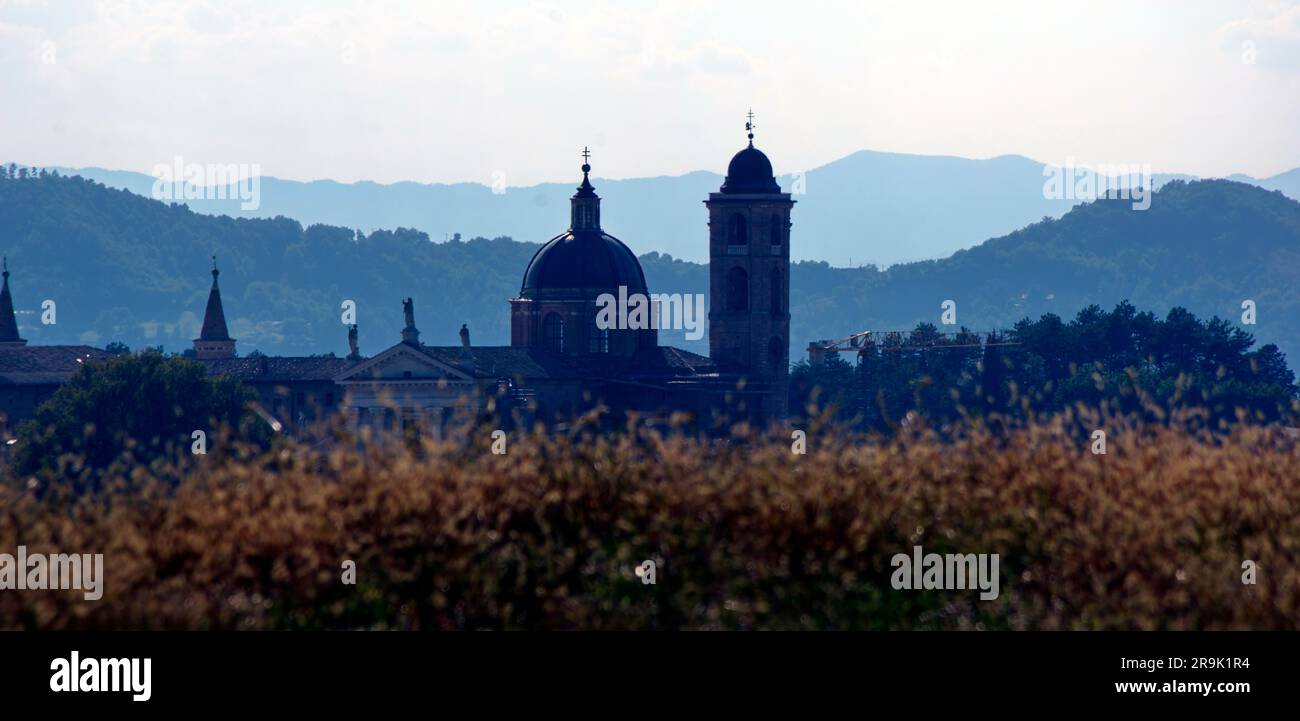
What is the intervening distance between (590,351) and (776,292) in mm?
11476

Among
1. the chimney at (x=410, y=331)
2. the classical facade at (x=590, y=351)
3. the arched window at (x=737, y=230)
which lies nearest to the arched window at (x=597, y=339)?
the classical facade at (x=590, y=351)

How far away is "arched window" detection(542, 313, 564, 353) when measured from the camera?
111938 mm

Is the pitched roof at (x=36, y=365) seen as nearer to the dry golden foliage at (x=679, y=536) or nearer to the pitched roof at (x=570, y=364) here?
the pitched roof at (x=570, y=364)

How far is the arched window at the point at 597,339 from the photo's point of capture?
367 feet

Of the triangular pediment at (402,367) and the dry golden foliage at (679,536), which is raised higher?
the triangular pediment at (402,367)

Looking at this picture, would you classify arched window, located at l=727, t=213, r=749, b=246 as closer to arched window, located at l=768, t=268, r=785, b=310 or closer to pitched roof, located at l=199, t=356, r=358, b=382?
arched window, located at l=768, t=268, r=785, b=310

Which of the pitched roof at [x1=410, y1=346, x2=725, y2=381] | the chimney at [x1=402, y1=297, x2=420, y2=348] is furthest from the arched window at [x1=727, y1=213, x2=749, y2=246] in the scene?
the chimney at [x1=402, y1=297, x2=420, y2=348]

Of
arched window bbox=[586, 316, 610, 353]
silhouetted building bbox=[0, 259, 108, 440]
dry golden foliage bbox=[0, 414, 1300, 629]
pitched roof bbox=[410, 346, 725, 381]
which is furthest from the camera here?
arched window bbox=[586, 316, 610, 353]

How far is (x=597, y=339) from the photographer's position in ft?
369

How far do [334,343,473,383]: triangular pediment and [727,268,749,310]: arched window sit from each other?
Result: 22329 mm

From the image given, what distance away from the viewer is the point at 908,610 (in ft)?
48.8
